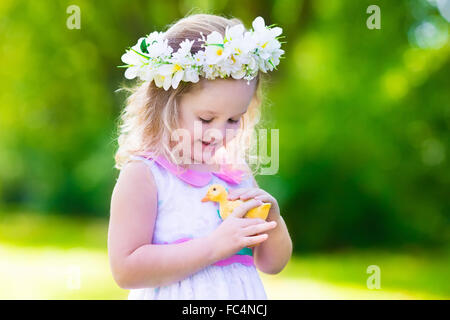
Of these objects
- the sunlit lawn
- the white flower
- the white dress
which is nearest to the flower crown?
the white flower

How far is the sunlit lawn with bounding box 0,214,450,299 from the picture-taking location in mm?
6488

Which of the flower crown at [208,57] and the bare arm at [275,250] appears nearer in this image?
the flower crown at [208,57]

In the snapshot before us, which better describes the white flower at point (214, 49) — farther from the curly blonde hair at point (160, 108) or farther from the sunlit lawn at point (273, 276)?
the sunlit lawn at point (273, 276)

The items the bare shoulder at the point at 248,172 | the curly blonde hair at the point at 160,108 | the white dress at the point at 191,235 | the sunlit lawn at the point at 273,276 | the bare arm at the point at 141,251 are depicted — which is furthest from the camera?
the sunlit lawn at the point at 273,276

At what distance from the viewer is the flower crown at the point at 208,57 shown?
2.10 m

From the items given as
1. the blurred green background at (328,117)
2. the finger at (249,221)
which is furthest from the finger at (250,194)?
the blurred green background at (328,117)

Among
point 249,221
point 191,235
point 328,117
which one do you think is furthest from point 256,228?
point 328,117

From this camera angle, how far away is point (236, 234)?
2.01 meters

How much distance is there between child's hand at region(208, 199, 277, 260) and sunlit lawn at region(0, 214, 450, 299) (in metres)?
4.31

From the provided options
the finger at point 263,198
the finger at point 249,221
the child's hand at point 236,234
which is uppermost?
the finger at point 263,198

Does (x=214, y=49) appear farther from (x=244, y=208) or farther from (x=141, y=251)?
(x=141, y=251)

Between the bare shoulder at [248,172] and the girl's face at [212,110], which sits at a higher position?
the girl's face at [212,110]

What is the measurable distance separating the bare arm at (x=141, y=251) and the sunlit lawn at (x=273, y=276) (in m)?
4.21
